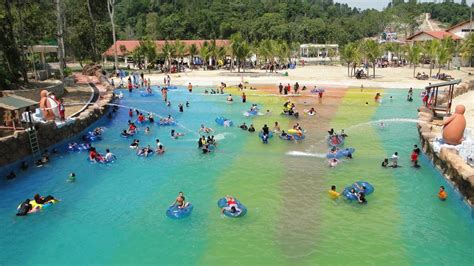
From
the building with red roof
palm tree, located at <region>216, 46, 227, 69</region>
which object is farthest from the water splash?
the building with red roof

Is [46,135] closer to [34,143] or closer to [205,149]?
[34,143]

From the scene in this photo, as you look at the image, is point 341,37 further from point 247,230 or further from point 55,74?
point 247,230

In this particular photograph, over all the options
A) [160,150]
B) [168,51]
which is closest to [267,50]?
[168,51]

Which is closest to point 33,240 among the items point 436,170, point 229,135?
point 229,135

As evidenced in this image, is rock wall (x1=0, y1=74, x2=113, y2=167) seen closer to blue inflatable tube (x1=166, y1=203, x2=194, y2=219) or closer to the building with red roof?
blue inflatable tube (x1=166, y1=203, x2=194, y2=219)

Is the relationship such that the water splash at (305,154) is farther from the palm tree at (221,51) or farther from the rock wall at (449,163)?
the palm tree at (221,51)

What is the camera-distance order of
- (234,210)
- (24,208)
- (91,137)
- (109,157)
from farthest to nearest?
1. (91,137)
2. (109,157)
3. (24,208)
4. (234,210)
